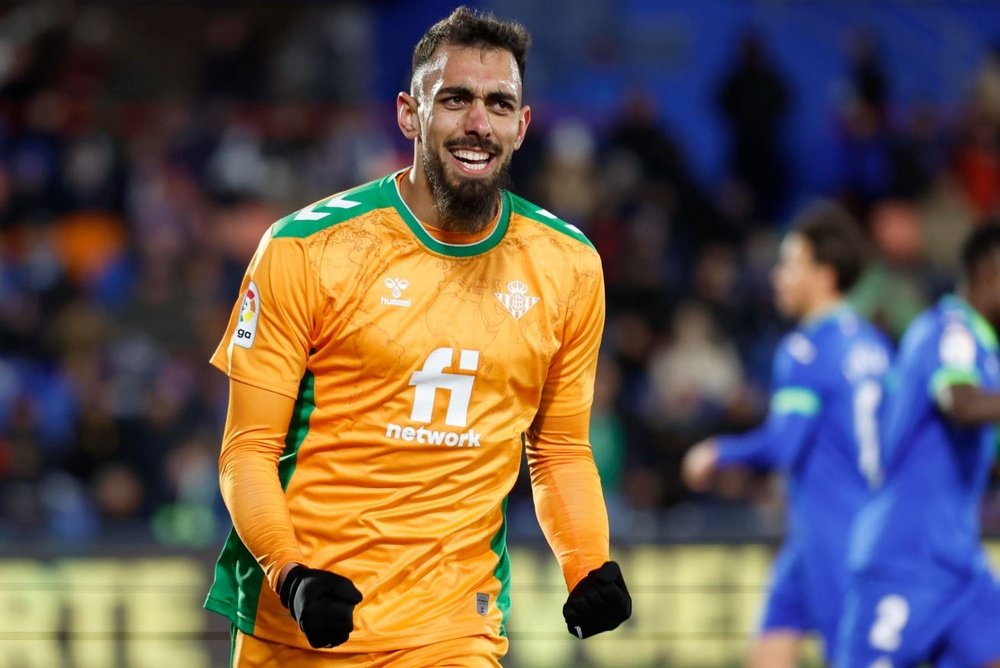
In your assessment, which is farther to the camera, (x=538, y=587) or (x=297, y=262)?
(x=538, y=587)

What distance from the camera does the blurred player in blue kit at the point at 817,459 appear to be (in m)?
7.22

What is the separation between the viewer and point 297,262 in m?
3.79

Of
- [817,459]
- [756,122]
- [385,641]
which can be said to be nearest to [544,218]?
[385,641]

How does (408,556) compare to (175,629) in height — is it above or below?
above

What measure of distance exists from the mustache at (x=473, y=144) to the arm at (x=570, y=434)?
1.58ft

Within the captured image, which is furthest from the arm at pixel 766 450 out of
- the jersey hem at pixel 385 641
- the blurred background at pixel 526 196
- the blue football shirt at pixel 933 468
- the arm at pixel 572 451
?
the jersey hem at pixel 385 641

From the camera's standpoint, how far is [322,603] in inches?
134

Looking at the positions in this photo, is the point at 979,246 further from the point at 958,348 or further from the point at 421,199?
the point at 421,199

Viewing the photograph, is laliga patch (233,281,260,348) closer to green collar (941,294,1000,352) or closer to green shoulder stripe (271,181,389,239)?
green shoulder stripe (271,181,389,239)

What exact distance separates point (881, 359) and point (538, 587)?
2.46 metres

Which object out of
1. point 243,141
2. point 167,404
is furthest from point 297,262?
point 243,141

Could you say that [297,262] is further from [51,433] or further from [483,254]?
[51,433]

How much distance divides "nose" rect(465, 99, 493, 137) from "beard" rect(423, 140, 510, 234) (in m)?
0.03

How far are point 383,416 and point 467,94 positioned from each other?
0.80 metres
